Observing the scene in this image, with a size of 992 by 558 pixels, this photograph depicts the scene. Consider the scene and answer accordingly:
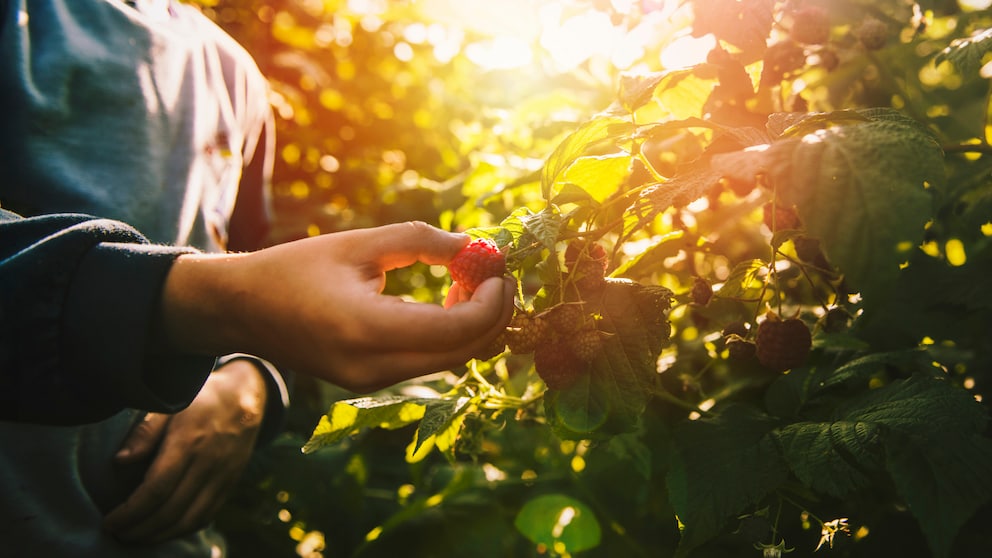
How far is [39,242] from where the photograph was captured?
0.76 metres

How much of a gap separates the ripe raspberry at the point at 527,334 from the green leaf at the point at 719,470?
244mm

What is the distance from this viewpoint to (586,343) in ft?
2.56

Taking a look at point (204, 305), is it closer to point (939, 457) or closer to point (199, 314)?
point (199, 314)

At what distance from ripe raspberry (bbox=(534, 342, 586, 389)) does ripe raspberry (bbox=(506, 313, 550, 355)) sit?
0.01 meters

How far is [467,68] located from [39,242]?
2.55 m

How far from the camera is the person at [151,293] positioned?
0.73 meters

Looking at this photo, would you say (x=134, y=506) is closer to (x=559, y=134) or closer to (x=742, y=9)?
(x=559, y=134)

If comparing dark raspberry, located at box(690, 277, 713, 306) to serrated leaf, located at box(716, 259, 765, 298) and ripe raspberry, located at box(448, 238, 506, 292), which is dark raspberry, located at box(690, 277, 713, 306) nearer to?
serrated leaf, located at box(716, 259, 765, 298)

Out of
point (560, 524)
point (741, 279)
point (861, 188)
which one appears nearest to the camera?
point (861, 188)

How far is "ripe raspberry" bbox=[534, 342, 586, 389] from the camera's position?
800 mm

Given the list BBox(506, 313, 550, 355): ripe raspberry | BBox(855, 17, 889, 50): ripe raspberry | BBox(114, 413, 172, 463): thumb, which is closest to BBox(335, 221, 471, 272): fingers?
BBox(506, 313, 550, 355): ripe raspberry

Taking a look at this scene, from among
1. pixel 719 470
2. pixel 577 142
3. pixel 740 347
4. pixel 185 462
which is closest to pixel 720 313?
pixel 740 347

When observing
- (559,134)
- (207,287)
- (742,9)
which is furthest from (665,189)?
(559,134)

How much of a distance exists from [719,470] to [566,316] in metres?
0.27
